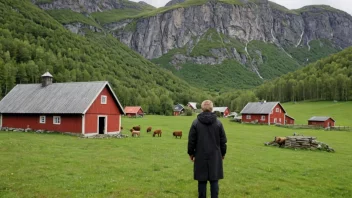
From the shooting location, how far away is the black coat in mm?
10109

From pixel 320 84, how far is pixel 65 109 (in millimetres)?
132366

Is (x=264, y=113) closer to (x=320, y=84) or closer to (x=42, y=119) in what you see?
(x=42, y=119)

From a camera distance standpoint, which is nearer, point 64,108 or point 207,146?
point 207,146

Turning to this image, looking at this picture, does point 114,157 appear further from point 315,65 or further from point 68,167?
point 315,65

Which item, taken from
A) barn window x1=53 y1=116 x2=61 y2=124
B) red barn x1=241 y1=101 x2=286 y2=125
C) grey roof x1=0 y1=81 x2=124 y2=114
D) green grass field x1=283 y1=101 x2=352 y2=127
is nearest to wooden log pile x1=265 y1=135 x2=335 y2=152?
grey roof x1=0 y1=81 x2=124 y2=114

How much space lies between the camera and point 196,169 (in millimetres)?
10211

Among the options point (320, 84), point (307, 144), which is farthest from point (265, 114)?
point (320, 84)

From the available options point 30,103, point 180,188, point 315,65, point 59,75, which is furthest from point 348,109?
point 59,75

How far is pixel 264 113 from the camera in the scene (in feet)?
285

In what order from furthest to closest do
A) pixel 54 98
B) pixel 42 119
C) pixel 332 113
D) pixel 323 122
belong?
pixel 332 113 < pixel 323 122 < pixel 54 98 < pixel 42 119

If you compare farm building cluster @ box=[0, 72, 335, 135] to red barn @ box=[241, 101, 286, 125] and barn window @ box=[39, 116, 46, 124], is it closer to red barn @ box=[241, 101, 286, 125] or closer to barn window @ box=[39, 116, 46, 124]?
barn window @ box=[39, 116, 46, 124]

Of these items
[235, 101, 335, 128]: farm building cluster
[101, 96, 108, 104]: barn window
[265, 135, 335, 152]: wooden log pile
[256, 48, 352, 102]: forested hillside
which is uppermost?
[256, 48, 352, 102]: forested hillside

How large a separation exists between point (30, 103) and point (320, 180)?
4006 centimetres

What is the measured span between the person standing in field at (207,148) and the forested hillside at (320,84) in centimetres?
13686
